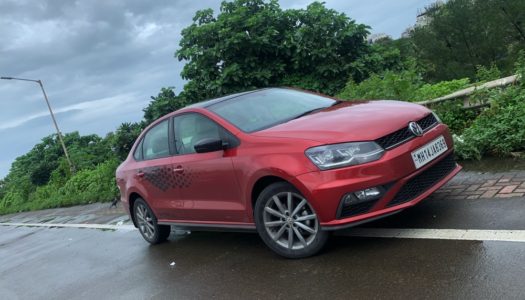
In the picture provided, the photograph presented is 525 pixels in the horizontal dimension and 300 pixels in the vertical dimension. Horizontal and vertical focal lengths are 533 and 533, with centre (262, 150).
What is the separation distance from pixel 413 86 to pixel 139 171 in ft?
15.9

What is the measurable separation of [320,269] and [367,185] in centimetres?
84

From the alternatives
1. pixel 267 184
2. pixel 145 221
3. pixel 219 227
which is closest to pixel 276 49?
pixel 145 221

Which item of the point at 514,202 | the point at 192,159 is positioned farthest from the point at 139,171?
the point at 514,202

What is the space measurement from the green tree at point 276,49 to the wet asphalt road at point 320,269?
706 centimetres

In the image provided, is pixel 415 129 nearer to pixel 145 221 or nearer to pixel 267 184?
pixel 267 184

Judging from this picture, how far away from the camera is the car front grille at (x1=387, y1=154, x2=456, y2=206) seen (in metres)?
4.39

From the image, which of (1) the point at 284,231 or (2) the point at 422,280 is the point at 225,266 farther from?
(2) the point at 422,280

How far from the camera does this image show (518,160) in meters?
6.09

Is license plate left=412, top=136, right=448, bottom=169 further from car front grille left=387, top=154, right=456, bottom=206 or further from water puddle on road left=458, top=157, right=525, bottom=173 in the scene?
water puddle on road left=458, top=157, right=525, bottom=173

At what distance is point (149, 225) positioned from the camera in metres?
7.00

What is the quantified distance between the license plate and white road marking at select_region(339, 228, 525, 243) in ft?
2.05

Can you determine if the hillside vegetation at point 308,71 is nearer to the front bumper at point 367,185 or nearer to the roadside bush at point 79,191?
the roadside bush at point 79,191

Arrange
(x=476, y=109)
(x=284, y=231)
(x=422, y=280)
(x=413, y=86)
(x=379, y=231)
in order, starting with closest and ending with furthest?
(x=422, y=280) → (x=284, y=231) → (x=379, y=231) → (x=476, y=109) → (x=413, y=86)

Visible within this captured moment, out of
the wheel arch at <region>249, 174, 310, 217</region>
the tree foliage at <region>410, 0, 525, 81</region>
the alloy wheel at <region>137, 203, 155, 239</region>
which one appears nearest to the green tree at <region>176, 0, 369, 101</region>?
the alloy wheel at <region>137, 203, 155, 239</region>
